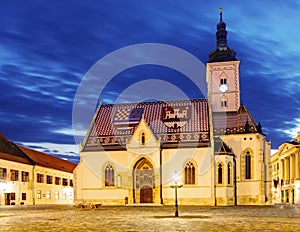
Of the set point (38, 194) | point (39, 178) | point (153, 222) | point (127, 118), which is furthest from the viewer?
point (39, 178)

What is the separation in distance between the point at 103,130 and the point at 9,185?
47.9 feet

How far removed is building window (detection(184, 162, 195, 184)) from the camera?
49062 millimetres

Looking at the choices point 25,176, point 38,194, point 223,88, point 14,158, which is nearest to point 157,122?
point 223,88

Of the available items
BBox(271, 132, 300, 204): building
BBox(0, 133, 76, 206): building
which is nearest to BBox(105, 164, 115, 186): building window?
BBox(0, 133, 76, 206): building

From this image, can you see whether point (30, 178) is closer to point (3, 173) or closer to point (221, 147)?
point (3, 173)

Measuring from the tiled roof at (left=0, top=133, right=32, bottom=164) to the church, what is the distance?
11575 millimetres

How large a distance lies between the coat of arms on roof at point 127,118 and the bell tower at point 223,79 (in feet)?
32.6

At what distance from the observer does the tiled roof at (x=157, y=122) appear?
165 feet

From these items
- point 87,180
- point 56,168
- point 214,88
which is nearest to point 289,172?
point 214,88

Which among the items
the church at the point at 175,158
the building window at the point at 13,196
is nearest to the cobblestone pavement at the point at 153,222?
the church at the point at 175,158

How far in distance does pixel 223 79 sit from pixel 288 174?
144 feet

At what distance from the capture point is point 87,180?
51.2 metres

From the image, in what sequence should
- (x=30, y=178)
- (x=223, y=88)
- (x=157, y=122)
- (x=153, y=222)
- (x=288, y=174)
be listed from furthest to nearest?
(x=288, y=174) < (x=30, y=178) < (x=223, y=88) < (x=157, y=122) < (x=153, y=222)

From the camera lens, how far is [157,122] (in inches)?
2058
